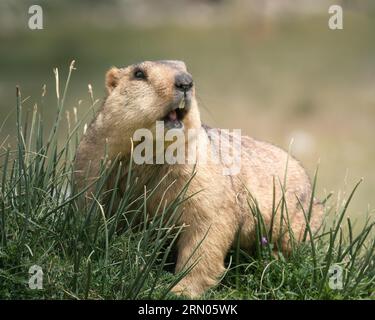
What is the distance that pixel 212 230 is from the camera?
4.76 meters

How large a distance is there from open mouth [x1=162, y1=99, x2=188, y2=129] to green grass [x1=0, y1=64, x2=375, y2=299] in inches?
14.2

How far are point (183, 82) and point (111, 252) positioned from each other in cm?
94

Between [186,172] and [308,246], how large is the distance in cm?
83

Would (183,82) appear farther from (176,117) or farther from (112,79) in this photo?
(112,79)

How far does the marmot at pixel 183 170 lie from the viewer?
4.58 metres

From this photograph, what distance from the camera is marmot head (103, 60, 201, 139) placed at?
4.53m

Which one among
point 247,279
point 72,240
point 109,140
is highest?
point 109,140

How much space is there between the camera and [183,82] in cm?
450
